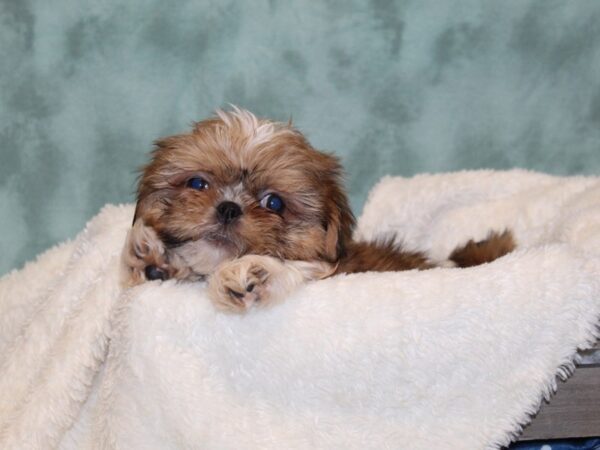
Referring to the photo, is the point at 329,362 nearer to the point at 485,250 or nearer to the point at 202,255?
the point at 202,255

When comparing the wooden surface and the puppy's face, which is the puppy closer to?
the puppy's face

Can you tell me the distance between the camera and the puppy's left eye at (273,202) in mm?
3035

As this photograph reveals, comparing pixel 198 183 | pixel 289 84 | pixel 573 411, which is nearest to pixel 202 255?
pixel 198 183

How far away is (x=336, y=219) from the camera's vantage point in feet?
10.2

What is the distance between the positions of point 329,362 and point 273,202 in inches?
25.4

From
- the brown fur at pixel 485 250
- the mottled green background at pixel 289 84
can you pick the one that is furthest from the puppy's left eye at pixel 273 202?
the mottled green background at pixel 289 84

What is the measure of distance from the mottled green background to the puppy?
49.1 inches

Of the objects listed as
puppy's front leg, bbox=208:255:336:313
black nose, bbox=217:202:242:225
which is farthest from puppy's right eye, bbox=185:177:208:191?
puppy's front leg, bbox=208:255:336:313

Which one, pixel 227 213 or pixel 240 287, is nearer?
pixel 240 287

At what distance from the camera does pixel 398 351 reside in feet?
8.76

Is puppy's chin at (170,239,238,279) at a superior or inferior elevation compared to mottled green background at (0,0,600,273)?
inferior

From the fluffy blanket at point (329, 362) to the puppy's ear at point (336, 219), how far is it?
0.35 metres

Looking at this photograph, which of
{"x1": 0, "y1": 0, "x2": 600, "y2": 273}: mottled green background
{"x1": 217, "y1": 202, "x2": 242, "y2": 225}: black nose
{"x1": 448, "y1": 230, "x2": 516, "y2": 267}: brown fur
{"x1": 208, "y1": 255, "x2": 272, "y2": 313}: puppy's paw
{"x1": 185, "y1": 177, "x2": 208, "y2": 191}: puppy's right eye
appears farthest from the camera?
{"x1": 0, "y1": 0, "x2": 600, "y2": 273}: mottled green background

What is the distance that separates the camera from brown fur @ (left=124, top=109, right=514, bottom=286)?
2.90 metres
